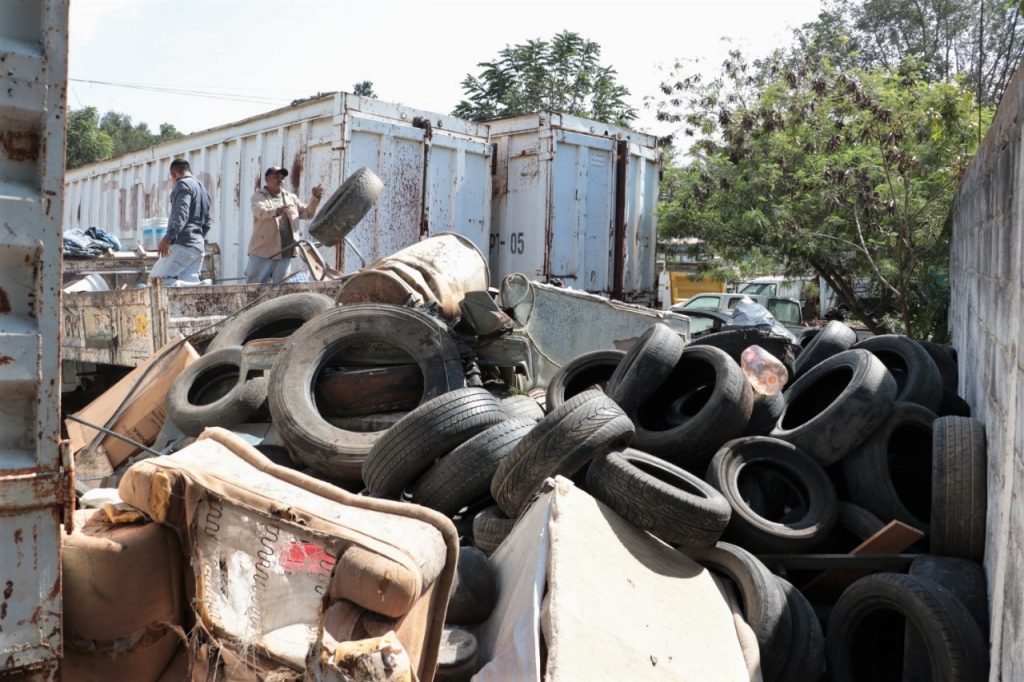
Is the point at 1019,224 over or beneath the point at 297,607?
over

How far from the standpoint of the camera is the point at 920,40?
28.8 metres

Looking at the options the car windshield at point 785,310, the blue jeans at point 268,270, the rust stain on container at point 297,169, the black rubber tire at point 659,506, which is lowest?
the black rubber tire at point 659,506

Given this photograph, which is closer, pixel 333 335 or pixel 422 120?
pixel 333 335

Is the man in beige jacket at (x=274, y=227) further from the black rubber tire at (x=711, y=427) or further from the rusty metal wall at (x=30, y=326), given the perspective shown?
the rusty metal wall at (x=30, y=326)

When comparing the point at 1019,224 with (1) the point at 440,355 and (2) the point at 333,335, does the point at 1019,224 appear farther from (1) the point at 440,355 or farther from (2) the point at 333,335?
(2) the point at 333,335

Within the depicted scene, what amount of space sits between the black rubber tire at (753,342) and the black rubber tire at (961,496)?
2440 millimetres

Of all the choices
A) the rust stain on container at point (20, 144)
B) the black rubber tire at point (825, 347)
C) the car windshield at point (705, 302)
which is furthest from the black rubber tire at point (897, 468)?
the car windshield at point (705, 302)

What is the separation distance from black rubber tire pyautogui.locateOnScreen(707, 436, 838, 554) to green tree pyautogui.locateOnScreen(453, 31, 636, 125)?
855 inches

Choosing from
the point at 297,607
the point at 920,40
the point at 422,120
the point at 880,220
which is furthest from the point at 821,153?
the point at 920,40

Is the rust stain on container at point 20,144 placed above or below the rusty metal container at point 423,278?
above

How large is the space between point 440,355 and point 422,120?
5.11 m

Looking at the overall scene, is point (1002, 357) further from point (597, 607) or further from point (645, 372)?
point (645, 372)

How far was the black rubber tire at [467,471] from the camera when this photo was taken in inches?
170

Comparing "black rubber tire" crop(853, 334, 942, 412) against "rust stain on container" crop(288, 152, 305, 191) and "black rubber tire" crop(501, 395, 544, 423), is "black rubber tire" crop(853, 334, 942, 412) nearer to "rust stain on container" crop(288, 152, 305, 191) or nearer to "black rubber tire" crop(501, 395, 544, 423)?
"black rubber tire" crop(501, 395, 544, 423)
